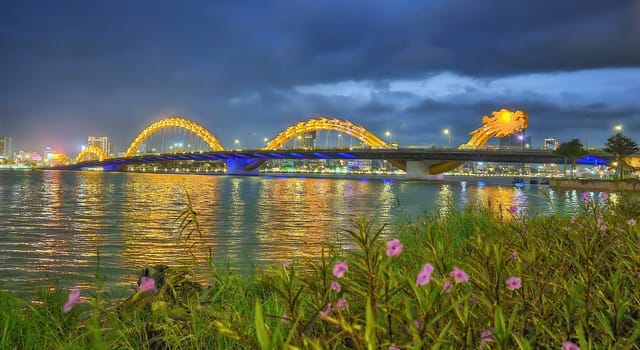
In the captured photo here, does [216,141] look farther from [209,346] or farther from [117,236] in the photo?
[209,346]

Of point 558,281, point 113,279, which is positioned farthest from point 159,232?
point 558,281

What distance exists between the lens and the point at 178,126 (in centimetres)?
16200

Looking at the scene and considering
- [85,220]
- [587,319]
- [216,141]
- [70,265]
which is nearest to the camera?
[587,319]

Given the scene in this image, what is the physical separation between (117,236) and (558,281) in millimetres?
15481

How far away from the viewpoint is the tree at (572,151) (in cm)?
7788

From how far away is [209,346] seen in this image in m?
4.00

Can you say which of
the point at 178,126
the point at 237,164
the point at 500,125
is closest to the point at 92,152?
the point at 178,126

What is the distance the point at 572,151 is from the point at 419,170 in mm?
30059

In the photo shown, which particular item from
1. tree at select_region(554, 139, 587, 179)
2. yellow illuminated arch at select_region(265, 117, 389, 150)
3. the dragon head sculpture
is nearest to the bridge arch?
yellow illuminated arch at select_region(265, 117, 389, 150)

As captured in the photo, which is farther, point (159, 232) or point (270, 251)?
point (159, 232)

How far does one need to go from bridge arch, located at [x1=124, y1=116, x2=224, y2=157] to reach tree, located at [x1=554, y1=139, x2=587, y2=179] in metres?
95.8

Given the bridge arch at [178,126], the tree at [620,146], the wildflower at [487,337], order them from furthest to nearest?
the bridge arch at [178,126]
the tree at [620,146]
the wildflower at [487,337]

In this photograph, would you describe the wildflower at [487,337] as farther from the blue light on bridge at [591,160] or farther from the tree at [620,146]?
the blue light on bridge at [591,160]

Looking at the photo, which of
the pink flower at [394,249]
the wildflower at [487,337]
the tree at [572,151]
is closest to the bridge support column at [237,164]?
the tree at [572,151]
